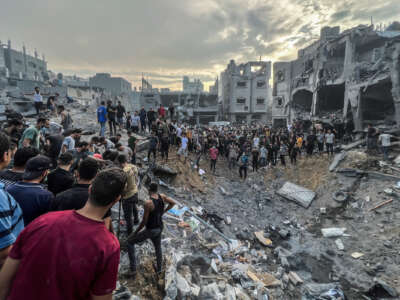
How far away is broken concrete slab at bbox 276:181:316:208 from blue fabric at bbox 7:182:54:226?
34.4 feet

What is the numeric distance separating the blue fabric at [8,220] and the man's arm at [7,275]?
1.03ft

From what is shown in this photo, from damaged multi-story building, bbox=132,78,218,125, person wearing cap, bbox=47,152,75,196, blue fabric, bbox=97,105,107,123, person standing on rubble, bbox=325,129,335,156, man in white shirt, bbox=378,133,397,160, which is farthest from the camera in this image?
damaged multi-story building, bbox=132,78,218,125

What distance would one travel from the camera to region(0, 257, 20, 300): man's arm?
1166 mm

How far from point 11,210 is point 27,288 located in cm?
67

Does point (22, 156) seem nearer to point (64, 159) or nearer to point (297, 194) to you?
point (64, 159)

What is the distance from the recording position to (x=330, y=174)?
1091 cm

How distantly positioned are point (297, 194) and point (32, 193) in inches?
428

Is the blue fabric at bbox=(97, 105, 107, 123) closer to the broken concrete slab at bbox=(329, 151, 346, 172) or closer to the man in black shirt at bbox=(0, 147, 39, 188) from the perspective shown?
the man in black shirt at bbox=(0, 147, 39, 188)

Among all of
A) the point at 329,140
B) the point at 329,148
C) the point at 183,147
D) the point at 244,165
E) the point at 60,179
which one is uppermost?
the point at 60,179

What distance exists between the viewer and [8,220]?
1.46 meters

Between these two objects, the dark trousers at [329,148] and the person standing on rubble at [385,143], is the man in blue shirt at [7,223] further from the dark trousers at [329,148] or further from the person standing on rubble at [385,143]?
the dark trousers at [329,148]

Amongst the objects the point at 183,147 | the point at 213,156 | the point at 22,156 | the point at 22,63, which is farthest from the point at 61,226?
the point at 22,63

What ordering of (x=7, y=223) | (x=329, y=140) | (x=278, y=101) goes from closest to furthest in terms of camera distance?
1. (x=7, y=223)
2. (x=329, y=140)
3. (x=278, y=101)

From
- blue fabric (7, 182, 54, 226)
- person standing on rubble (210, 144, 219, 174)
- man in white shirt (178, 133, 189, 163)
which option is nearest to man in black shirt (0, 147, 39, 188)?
blue fabric (7, 182, 54, 226)
